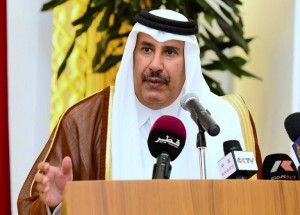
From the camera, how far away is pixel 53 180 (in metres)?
2.99

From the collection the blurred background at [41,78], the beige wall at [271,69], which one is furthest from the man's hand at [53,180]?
the beige wall at [271,69]

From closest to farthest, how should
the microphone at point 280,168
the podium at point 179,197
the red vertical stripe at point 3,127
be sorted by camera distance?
the podium at point 179,197
the microphone at point 280,168
the red vertical stripe at point 3,127

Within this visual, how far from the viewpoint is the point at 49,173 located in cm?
296

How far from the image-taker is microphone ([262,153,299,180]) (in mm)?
3043

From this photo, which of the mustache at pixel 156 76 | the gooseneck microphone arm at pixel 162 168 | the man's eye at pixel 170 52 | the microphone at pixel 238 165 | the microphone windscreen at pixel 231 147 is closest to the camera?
the gooseneck microphone arm at pixel 162 168

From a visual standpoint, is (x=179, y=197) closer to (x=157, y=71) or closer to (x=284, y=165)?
(x=284, y=165)

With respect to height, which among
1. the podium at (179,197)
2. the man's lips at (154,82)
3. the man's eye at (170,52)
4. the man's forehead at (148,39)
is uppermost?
the man's forehead at (148,39)

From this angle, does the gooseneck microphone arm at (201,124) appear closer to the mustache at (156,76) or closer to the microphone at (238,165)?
the microphone at (238,165)

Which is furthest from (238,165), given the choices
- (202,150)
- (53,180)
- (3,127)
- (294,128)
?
(3,127)

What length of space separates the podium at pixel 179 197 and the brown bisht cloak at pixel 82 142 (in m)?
1.18

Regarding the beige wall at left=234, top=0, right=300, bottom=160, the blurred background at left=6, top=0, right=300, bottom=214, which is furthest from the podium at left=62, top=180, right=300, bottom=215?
the beige wall at left=234, top=0, right=300, bottom=160

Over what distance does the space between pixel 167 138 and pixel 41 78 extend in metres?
3.03

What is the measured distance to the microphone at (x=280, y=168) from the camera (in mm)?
3043

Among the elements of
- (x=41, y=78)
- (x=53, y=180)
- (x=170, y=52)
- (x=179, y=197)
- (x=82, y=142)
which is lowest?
(x=179, y=197)
